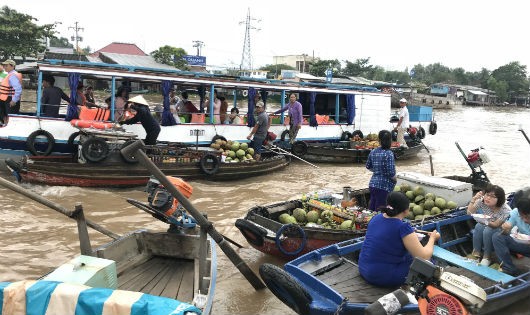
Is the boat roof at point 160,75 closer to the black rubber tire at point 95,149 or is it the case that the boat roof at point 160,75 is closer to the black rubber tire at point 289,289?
the black rubber tire at point 95,149

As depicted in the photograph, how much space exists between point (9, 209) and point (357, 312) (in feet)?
22.0

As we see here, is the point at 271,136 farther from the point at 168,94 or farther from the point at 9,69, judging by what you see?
the point at 9,69

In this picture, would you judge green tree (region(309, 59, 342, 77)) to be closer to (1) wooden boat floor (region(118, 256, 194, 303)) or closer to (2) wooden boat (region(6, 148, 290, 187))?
(2) wooden boat (region(6, 148, 290, 187))

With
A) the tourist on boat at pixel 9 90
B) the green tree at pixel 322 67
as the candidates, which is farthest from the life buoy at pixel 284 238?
the green tree at pixel 322 67

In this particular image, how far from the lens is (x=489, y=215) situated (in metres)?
5.18

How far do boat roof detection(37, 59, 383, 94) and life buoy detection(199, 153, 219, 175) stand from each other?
2.24 m

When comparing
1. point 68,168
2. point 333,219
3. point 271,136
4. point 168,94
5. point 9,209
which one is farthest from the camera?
point 271,136

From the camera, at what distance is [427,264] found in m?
2.94

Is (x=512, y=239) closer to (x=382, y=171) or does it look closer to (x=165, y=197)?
(x=382, y=171)

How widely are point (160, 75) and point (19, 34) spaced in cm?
2461

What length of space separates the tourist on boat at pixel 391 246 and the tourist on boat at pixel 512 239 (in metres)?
1.44

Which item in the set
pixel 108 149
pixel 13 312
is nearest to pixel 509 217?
pixel 13 312

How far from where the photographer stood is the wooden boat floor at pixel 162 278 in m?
4.27

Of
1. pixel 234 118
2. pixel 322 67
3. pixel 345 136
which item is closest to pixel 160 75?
pixel 234 118
